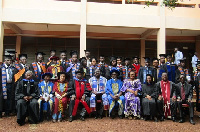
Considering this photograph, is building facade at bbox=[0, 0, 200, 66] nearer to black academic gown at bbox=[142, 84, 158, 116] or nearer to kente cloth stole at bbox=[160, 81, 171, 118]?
kente cloth stole at bbox=[160, 81, 171, 118]

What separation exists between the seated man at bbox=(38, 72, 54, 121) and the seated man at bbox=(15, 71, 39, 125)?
157 mm

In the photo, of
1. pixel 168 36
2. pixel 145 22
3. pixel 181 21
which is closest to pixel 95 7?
pixel 145 22

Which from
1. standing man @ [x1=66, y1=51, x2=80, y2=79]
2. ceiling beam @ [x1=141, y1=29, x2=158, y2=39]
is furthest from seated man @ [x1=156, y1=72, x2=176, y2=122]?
ceiling beam @ [x1=141, y1=29, x2=158, y2=39]

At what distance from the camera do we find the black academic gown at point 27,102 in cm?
589

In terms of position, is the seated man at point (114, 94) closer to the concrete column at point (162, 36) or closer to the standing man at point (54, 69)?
the standing man at point (54, 69)

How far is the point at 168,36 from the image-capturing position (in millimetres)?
13445

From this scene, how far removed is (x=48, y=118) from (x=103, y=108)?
173cm

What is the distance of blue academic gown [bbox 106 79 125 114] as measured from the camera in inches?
259

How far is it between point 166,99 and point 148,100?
61cm

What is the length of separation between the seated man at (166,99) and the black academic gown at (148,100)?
0.49 ft

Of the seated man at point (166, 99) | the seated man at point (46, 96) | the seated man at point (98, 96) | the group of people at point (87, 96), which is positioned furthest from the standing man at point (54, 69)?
the seated man at point (166, 99)

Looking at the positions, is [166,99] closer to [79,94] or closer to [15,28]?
[79,94]

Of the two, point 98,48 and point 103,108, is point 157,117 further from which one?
point 98,48

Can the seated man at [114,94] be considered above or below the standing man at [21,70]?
below
